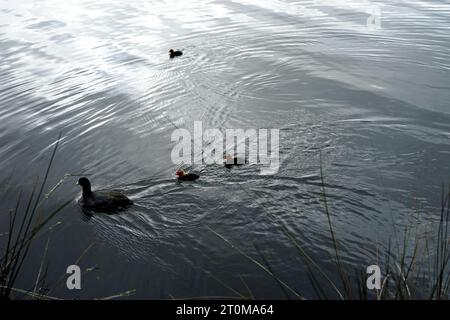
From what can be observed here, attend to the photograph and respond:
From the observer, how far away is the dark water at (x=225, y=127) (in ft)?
23.3

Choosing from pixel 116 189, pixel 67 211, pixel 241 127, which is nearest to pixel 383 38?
pixel 241 127

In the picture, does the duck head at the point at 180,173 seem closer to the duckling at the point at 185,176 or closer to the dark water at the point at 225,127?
the duckling at the point at 185,176

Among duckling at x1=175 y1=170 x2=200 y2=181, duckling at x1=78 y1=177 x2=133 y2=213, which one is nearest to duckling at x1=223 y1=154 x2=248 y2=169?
duckling at x1=175 y1=170 x2=200 y2=181

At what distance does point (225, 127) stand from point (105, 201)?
3.72m

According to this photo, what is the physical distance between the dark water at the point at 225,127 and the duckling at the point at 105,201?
7.3 inches

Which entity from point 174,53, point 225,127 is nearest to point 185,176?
point 225,127

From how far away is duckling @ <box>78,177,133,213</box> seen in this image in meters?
8.16

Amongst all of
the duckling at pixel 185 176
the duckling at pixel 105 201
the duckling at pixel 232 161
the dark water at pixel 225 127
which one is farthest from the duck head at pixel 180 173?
the duckling at pixel 105 201

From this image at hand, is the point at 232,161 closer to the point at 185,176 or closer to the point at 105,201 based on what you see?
the point at 185,176

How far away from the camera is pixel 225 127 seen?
35.6 ft

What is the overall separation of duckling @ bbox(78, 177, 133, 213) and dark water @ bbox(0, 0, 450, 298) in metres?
0.19
